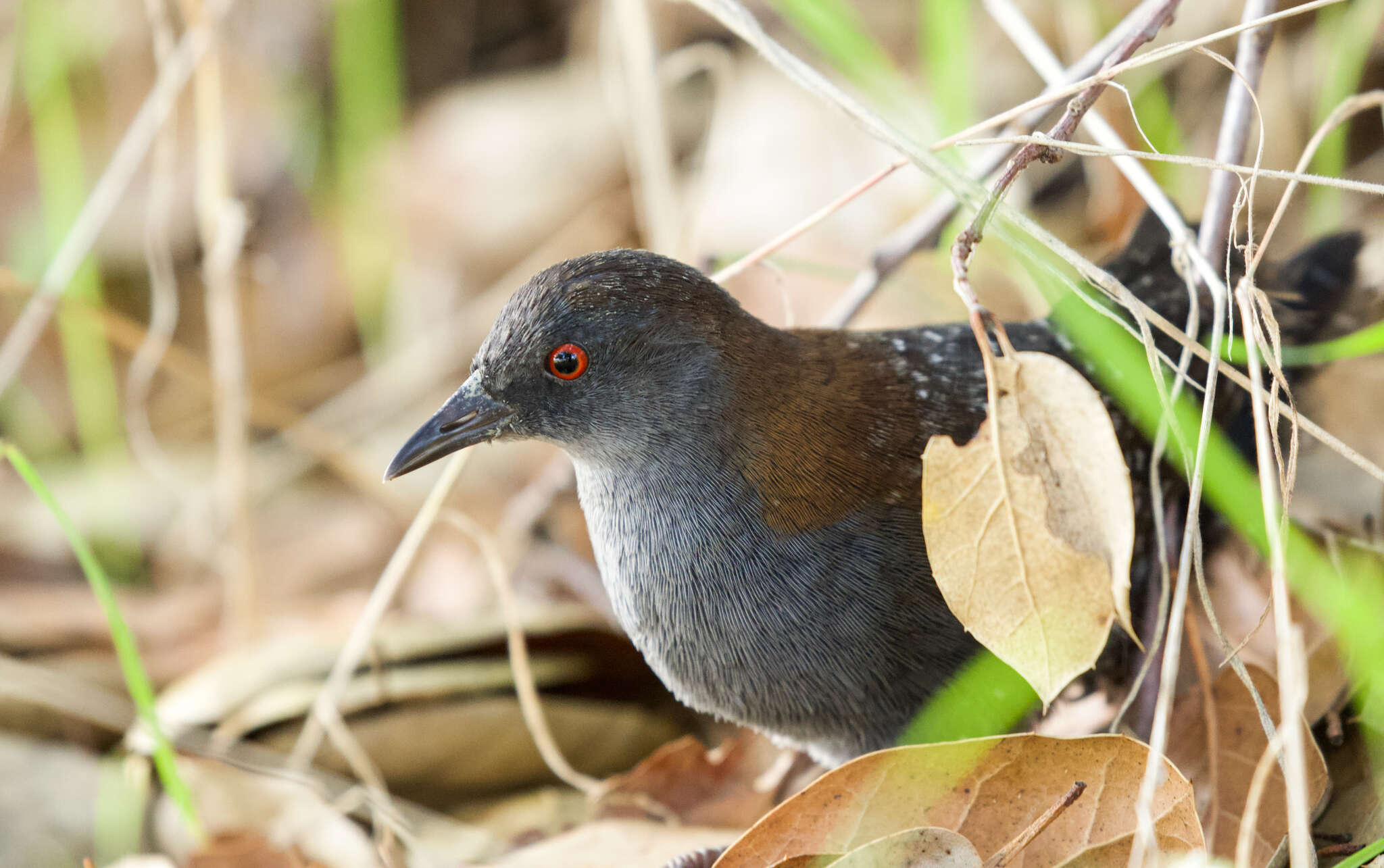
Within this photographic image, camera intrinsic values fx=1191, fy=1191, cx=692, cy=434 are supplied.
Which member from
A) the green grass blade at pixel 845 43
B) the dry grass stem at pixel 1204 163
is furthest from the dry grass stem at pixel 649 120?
the dry grass stem at pixel 1204 163

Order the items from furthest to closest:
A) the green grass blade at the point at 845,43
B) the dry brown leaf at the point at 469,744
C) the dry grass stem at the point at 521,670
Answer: the dry brown leaf at the point at 469,744 → the dry grass stem at the point at 521,670 → the green grass blade at the point at 845,43

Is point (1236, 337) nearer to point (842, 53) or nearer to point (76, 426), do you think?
point (842, 53)

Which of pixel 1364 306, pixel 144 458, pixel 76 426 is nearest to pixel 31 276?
pixel 76 426

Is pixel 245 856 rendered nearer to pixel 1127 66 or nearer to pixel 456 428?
pixel 456 428

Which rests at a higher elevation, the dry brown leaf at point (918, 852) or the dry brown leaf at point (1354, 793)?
the dry brown leaf at point (918, 852)

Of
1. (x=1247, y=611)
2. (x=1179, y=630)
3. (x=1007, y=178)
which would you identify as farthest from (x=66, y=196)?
(x=1179, y=630)

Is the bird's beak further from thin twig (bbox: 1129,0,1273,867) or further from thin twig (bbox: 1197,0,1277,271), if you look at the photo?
thin twig (bbox: 1197,0,1277,271)

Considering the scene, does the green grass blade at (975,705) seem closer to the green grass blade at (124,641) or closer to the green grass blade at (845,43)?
the green grass blade at (845,43)
